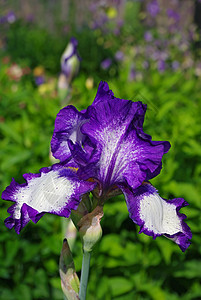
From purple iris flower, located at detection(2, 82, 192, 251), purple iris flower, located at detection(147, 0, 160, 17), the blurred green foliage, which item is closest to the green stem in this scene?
purple iris flower, located at detection(2, 82, 192, 251)

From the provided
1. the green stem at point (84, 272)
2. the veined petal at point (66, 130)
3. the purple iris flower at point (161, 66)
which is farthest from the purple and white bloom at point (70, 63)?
the purple iris flower at point (161, 66)

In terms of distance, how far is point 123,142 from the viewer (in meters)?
0.61

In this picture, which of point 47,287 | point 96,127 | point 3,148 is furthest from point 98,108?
point 3,148

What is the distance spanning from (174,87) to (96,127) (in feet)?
10.6

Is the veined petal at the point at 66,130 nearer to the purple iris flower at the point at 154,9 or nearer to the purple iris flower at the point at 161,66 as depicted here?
the purple iris flower at the point at 161,66

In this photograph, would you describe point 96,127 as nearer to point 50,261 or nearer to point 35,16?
point 50,261

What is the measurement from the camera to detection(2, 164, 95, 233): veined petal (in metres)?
0.57

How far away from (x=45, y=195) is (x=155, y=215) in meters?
0.19

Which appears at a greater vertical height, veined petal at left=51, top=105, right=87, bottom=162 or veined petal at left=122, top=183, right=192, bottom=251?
veined petal at left=51, top=105, right=87, bottom=162

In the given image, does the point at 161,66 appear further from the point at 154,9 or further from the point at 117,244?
the point at 117,244

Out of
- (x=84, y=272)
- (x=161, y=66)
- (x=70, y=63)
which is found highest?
(x=161, y=66)

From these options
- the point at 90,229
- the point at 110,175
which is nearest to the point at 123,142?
the point at 110,175

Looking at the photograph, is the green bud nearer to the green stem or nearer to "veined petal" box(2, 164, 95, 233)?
the green stem

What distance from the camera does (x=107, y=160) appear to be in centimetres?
61
